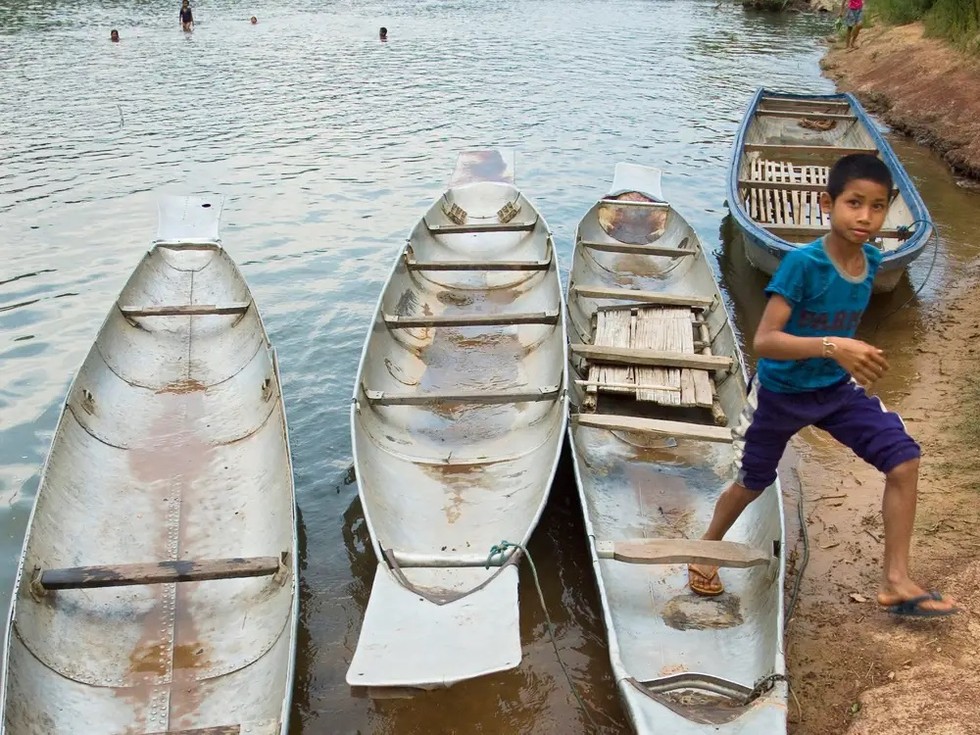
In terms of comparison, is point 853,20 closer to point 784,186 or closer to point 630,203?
point 784,186

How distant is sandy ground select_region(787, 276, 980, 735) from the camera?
3.74m

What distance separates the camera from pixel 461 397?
19.9 feet

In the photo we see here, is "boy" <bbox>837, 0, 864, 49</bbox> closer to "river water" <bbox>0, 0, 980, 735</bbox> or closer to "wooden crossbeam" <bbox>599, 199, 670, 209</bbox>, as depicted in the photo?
"river water" <bbox>0, 0, 980, 735</bbox>

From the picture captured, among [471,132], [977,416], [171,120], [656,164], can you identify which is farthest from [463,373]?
[171,120]

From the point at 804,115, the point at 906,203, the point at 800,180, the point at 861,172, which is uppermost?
the point at 861,172

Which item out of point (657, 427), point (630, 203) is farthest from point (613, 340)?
point (630, 203)

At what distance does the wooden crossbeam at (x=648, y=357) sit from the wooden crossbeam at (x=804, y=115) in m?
8.20

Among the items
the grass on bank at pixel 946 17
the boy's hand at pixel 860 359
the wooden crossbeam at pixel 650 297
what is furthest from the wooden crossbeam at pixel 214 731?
the grass on bank at pixel 946 17

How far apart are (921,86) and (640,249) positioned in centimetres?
1211

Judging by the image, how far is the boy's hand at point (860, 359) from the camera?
329 cm

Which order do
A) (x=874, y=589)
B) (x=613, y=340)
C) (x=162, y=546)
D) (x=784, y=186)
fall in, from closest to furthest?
(x=874, y=589)
(x=162, y=546)
(x=613, y=340)
(x=784, y=186)

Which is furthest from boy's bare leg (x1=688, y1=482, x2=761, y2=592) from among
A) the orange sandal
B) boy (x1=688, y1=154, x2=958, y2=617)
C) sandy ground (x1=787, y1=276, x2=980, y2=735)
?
sandy ground (x1=787, y1=276, x2=980, y2=735)

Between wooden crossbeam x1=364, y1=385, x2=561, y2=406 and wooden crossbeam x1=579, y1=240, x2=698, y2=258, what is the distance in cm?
325

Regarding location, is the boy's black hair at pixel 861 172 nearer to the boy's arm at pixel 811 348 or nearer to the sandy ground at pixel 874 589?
the boy's arm at pixel 811 348
